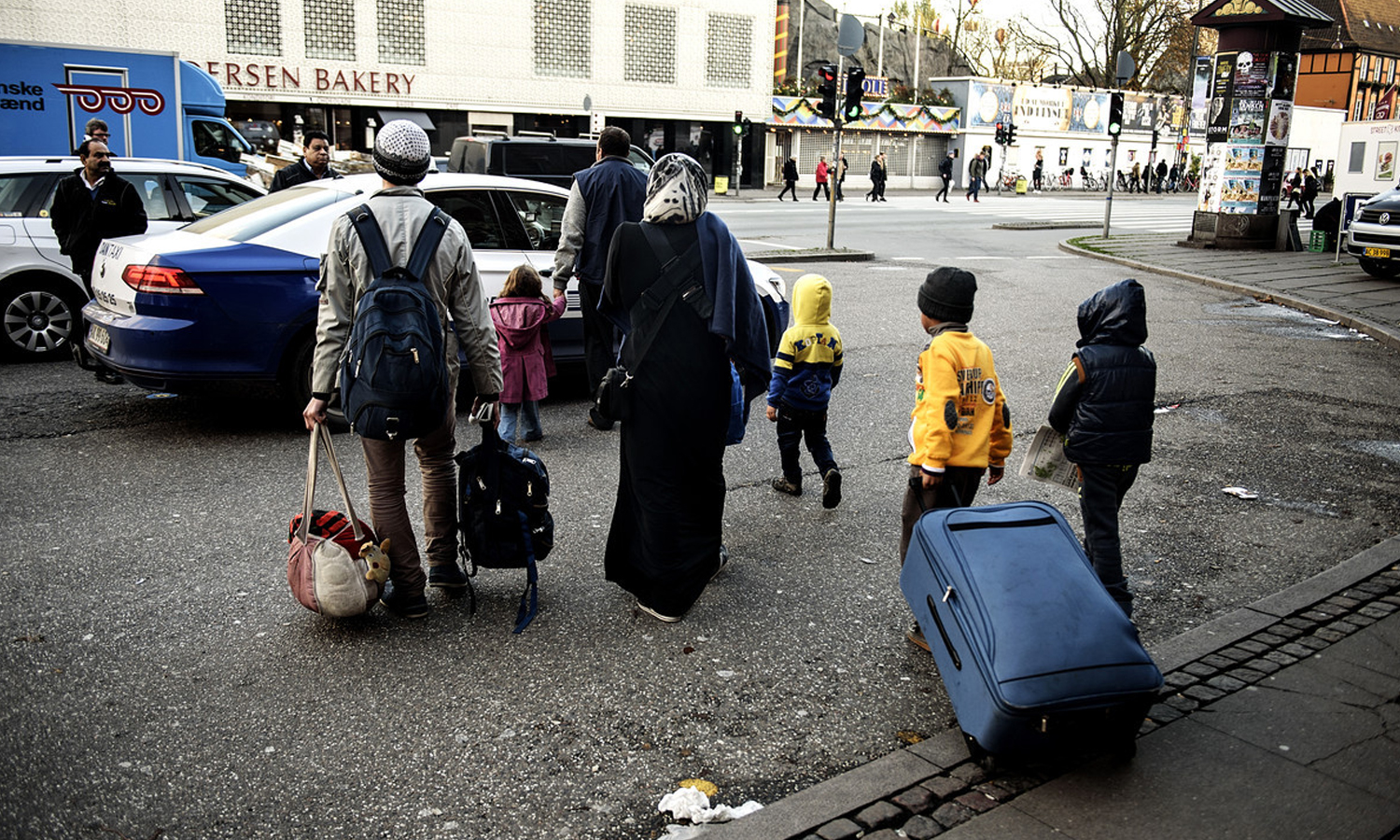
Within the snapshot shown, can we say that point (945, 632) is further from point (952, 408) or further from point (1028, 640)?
point (952, 408)

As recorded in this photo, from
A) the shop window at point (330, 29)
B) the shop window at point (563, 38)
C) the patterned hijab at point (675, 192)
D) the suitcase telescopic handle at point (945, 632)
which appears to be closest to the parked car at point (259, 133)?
the shop window at point (330, 29)

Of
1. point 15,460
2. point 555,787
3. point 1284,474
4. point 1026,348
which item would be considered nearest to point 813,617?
point 555,787

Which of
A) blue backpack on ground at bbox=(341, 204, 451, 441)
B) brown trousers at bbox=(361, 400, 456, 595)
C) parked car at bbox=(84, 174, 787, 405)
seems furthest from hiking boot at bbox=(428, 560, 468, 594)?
parked car at bbox=(84, 174, 787, 405)

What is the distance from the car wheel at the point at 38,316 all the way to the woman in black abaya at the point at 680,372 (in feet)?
22.2

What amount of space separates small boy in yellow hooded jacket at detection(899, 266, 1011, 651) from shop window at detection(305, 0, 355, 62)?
135ft

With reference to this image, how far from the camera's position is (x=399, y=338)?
12.6 feet

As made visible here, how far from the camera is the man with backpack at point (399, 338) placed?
12.6 feet

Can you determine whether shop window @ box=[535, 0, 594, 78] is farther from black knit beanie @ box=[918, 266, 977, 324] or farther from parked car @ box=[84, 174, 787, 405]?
black knit beanie @ box=[918, 266, 977, 324]

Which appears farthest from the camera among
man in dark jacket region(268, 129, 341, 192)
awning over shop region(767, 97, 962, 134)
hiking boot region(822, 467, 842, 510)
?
awning over shop region(767, 97, 962, 134)

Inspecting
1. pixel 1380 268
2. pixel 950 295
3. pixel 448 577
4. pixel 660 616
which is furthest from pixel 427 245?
pixel 1380 268

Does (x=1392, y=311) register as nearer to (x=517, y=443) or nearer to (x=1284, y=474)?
(x=1284, y=474)

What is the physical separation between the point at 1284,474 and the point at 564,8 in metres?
43.0

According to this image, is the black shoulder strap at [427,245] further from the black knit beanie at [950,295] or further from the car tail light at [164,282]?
the car tail light at [164,282]

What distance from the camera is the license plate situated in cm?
675
